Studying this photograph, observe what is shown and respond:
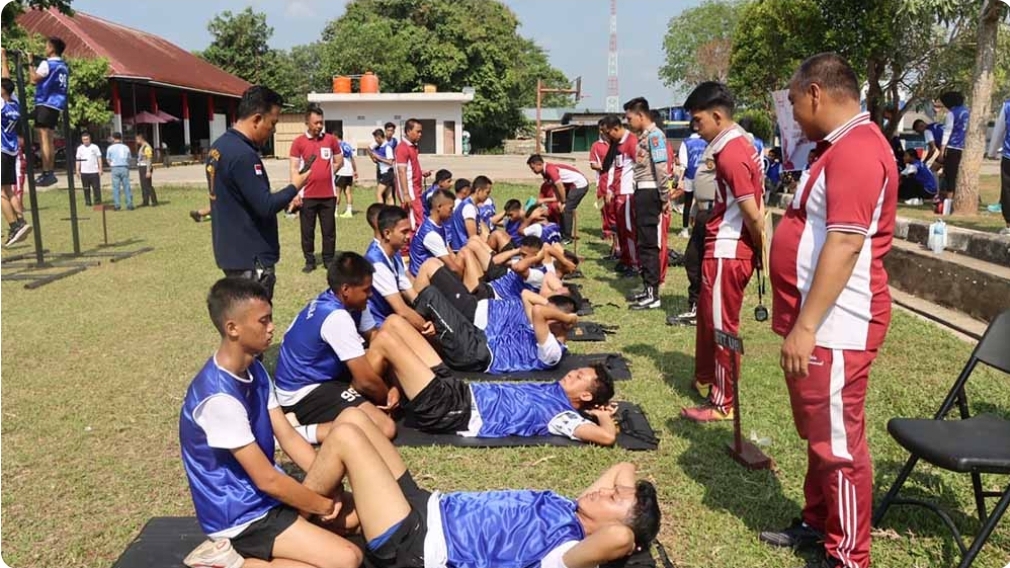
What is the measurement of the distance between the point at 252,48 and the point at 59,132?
1875 centimetres

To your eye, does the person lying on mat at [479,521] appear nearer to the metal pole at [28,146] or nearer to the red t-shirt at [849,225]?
the red t-shirt at [849,225]

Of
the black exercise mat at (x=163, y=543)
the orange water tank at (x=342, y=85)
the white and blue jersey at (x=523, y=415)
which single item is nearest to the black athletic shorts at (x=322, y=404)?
the white and blue jersey at (x=523, y=415)

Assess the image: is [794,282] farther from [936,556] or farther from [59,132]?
[59,132]

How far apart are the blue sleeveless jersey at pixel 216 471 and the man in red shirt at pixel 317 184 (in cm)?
720

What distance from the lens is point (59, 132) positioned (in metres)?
26.7

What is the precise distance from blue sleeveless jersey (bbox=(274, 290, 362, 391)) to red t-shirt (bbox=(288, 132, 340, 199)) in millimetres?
5589

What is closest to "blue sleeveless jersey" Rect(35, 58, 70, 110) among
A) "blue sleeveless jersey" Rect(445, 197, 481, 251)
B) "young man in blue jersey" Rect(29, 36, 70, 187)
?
"young man in blue jersey" Rect(29, 36, 70, 187)

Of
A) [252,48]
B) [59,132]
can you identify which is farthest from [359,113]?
[59,132]

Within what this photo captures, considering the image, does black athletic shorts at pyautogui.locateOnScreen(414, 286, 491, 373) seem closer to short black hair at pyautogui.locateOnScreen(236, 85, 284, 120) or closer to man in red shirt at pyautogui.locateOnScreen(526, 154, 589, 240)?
short black hair at pyautogui.locateOnScreen(236, 85, 284, 120)

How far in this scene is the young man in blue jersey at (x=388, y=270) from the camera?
18.4ft

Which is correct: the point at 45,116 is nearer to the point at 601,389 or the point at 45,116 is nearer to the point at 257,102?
the point at 257,102

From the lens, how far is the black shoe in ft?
11.1

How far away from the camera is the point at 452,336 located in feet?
19.3

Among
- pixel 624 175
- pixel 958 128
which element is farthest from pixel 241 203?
pixel 958 128
